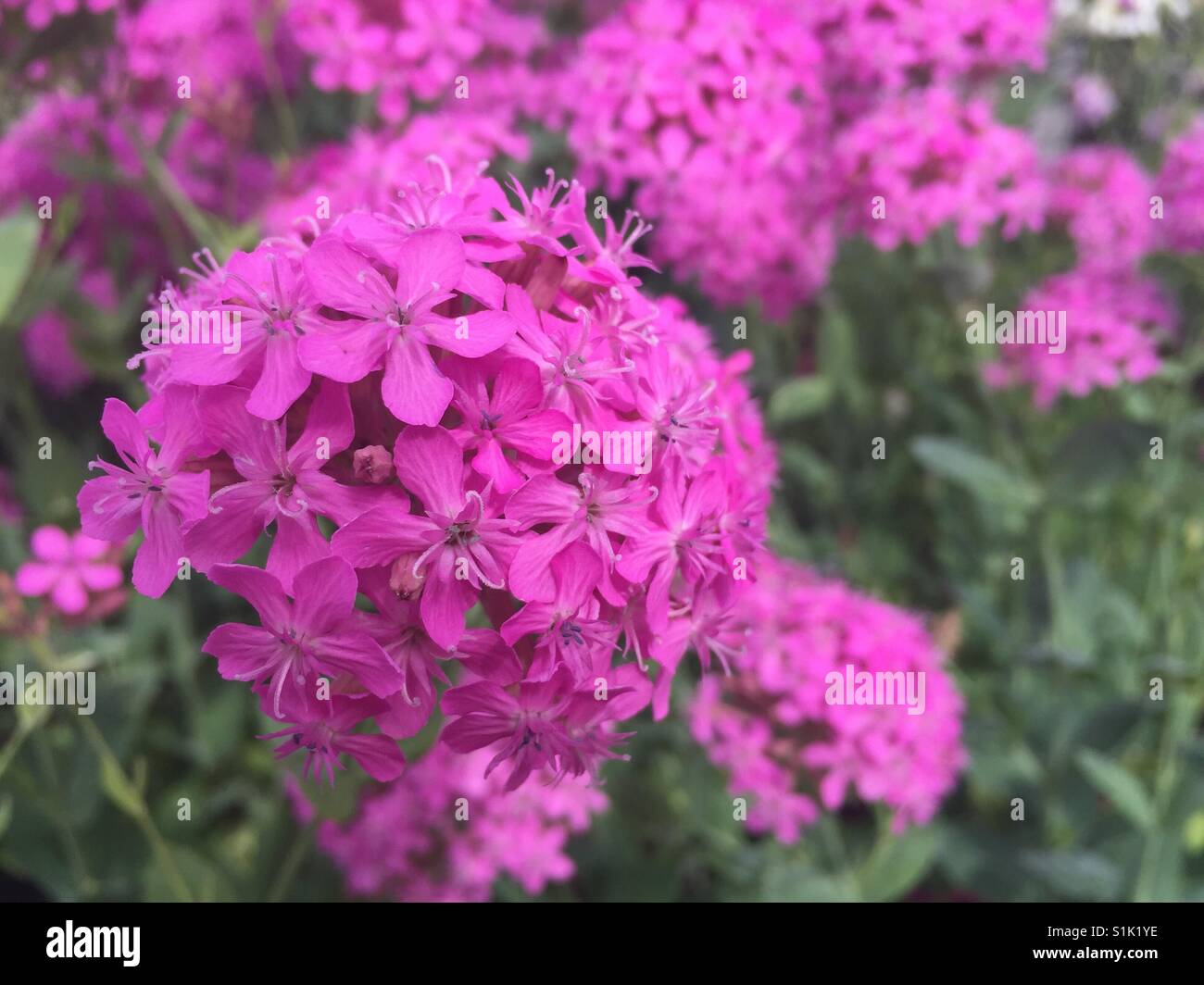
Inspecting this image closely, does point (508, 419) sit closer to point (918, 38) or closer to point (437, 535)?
point (437, 535)

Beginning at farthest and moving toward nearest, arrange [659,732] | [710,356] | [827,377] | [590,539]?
1. [827,377]
2. [659,732]
3. [710,356]
4. [590,539]

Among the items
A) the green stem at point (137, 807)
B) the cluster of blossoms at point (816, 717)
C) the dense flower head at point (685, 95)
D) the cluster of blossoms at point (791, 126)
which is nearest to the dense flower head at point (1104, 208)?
the cluster of blossoms at point (791, 126)

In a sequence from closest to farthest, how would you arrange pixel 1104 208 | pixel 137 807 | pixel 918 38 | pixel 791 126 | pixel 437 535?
pixel 437 535 → pixel 137 807 → pixel 791 126 → pixel 918 38 → pixel 1104 208

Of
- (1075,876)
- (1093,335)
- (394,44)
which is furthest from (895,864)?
(394,44)

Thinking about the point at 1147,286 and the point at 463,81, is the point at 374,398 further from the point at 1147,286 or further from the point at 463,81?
the point at 1147,286

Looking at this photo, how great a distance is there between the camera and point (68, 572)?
41.2 inches

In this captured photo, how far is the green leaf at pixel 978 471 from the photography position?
1307mm

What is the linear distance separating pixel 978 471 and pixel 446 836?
2.53 ft

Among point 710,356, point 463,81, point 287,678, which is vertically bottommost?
point 287,678

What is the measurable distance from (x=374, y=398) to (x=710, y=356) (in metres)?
0.39

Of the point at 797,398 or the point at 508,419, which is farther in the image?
the point at 797,398
